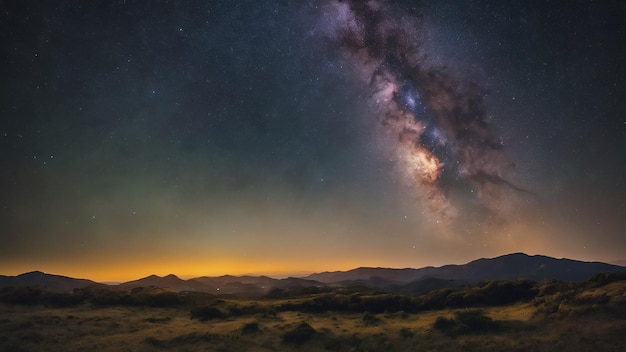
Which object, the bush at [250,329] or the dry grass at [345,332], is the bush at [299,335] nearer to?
the dry grass at [345,332]

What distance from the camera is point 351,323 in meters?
40.9

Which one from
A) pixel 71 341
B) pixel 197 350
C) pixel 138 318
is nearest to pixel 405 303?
pixel 197 350

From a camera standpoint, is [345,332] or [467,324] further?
[345,332]

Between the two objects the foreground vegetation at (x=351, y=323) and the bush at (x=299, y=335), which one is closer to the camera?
the foreground vegetation at (x=351, y=323)

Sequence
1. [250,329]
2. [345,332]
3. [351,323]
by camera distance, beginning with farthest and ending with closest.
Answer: [351,323]
[250,329]
[345,332]

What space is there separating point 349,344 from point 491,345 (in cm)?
1213

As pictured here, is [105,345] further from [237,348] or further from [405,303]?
[405,303]

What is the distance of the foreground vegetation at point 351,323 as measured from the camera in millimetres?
30377

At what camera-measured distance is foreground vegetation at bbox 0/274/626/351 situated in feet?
99.7

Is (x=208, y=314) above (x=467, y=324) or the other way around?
above

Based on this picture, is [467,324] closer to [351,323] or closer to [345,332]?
[345,332]

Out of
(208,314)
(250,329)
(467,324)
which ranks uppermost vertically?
(208,314)

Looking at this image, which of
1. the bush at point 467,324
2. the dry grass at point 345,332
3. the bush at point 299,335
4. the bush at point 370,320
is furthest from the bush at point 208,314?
the bush at point 467,324

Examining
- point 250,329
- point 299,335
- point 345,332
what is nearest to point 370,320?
point 345,332
